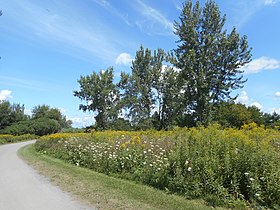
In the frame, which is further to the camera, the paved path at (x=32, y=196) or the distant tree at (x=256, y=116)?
the distant tree at (x=256, y=116)

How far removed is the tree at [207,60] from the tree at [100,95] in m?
22.8

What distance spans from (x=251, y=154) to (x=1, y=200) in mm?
6445

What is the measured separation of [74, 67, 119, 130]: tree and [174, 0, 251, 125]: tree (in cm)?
2281

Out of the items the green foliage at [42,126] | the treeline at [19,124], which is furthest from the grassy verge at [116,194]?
the green foliage at [42,126]

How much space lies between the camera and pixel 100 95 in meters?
59.1

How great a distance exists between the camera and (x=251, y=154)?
650cm

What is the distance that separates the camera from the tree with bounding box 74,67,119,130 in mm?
58281

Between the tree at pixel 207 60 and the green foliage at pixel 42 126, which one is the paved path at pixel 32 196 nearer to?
the tree at pixel 207 60

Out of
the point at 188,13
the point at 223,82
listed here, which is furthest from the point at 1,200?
the point at 188,13

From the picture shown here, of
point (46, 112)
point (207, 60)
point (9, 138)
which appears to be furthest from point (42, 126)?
point (207, 60)

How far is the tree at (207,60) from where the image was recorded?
37375mm

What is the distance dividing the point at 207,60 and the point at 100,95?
93.1 ft

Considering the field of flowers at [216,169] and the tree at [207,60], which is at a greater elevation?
the tree at [207,60]

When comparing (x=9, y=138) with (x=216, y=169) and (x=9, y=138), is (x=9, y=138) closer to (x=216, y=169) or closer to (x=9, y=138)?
(x=9, y=138)
